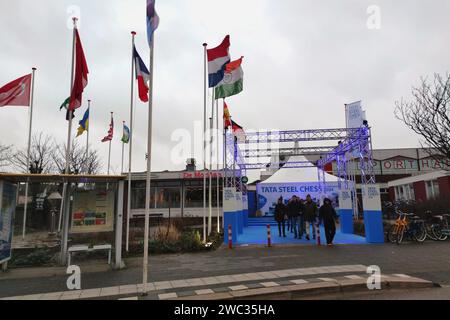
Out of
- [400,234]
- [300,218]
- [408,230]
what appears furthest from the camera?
[300,218]

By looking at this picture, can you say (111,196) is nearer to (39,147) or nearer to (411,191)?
(39,147)

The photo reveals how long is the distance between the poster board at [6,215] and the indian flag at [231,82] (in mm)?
8283

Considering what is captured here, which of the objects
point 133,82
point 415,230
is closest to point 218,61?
point 133,82

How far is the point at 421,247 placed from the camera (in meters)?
11.6

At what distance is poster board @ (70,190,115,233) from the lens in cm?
992

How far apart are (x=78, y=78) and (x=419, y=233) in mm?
14160

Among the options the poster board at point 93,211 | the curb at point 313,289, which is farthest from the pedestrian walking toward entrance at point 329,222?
the poster board at point 93,211

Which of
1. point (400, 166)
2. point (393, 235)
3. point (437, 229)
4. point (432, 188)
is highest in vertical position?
point (400, 166)

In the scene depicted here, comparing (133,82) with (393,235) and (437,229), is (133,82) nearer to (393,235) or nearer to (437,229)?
(393,235)

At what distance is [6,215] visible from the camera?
903 centimetres

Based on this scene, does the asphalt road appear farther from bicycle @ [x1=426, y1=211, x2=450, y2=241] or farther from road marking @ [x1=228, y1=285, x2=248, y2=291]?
road marking @ [x1=228, y1=285, x2=248, y2=291]

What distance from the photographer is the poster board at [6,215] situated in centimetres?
870

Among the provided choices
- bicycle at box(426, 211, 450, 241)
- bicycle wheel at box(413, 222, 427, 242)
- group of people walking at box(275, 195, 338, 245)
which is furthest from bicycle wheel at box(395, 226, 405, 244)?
group of people walking at box(275, 195, 338, 245)
